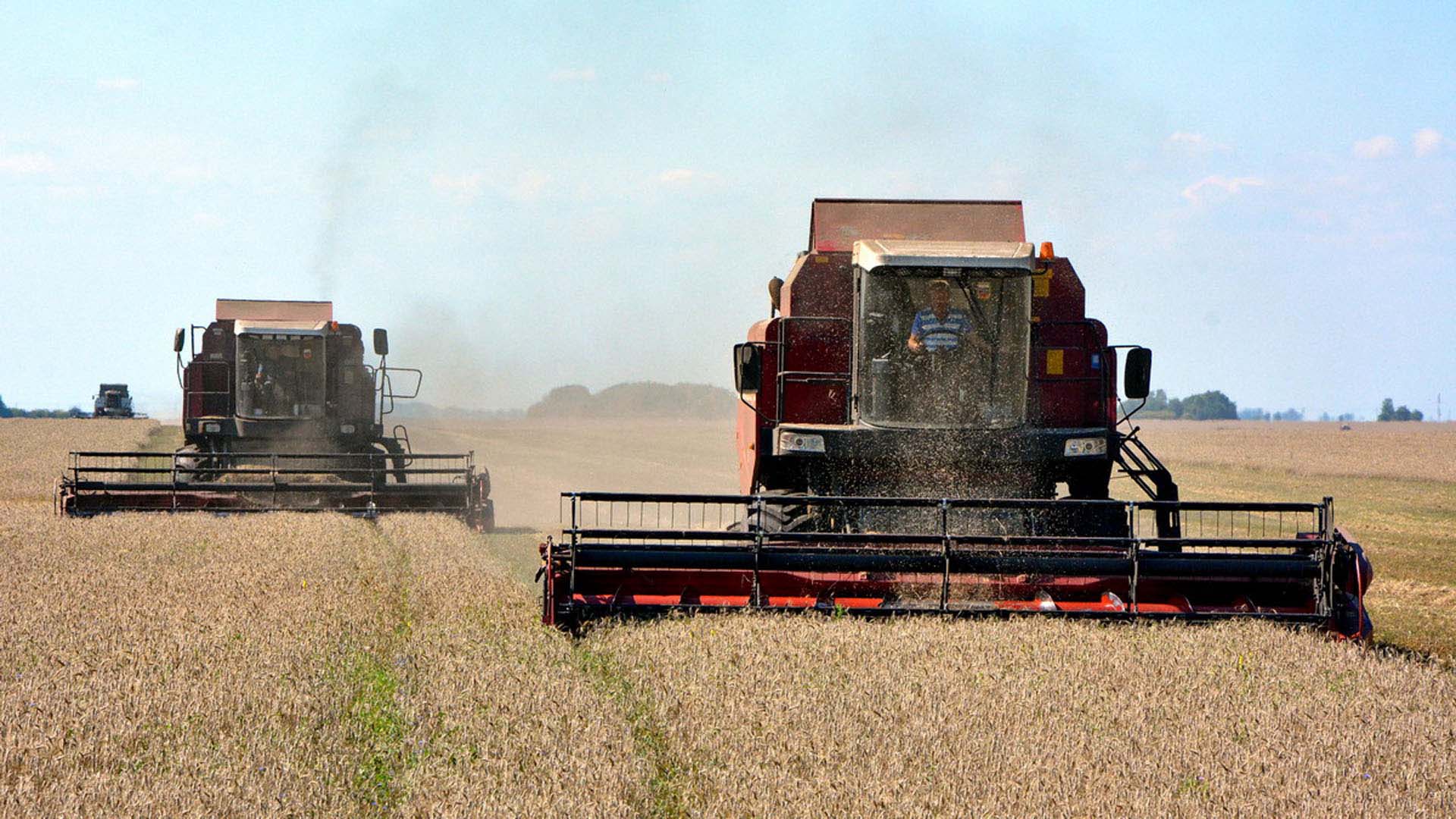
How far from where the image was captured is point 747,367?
9773 mm

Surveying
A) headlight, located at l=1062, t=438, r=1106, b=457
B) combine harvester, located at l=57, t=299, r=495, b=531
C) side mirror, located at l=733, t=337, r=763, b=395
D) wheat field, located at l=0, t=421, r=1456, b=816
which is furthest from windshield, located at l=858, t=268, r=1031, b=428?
combine harvester, located at l=57, t=299, r=495, b=531

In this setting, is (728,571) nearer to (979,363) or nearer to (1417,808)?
(979,363)

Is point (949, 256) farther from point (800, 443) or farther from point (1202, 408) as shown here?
point (1202, 408)

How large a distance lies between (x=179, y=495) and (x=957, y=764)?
44.3ft

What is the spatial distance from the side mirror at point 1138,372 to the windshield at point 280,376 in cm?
1365

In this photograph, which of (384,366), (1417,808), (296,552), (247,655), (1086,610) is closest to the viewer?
(1417,808)

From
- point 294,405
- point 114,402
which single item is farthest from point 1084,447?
point 114,402

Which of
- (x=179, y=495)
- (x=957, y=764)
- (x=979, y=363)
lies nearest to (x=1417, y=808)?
(x=957, y=764)

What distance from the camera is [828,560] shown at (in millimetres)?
8820

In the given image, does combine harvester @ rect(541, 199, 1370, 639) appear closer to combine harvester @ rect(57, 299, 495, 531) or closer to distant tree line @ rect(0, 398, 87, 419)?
combine harvester @ rect(57, 299, 495, 531)

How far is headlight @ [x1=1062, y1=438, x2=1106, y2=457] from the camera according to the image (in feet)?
31.8

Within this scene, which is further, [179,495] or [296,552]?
[179,495]

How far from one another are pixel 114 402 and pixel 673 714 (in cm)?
7304

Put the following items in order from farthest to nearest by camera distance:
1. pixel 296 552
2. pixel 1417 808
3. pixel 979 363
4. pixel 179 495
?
pixel 179 495 < pixel 296 552 < pixel 979 363 < pixel 1417 808
